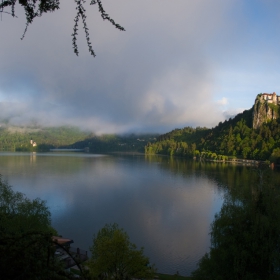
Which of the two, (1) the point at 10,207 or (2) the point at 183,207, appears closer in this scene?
(1) the point at 10,207

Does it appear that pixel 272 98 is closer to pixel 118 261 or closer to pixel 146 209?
pixel 146 209

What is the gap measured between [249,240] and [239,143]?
4284 inches

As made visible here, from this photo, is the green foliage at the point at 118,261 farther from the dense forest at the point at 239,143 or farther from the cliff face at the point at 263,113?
the cliff face at the point at 263,113

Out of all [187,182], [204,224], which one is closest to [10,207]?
[204,224]

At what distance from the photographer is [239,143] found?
377 feet

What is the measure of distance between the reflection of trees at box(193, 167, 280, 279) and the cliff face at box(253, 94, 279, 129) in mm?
123471

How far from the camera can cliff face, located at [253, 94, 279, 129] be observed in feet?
415

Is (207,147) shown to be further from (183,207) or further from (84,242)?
(84,242)

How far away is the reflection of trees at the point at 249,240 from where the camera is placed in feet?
41.2

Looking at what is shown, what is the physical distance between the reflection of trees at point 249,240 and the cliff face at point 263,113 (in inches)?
4861

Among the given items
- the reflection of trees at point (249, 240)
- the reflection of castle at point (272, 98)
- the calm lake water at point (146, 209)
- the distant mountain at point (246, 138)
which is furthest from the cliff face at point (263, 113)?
the reflection of trees at point (249, 240)

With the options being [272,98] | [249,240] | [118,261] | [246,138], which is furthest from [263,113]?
[118,261]

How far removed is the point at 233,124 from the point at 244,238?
140m

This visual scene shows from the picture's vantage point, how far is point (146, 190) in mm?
43188
